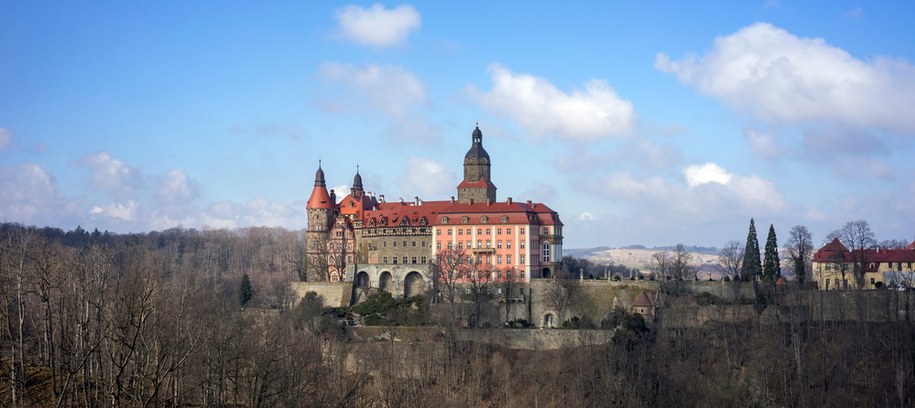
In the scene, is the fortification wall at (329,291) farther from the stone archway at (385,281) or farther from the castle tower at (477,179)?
the castle tower at (477,179)

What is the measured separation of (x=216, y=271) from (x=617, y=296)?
60556mm

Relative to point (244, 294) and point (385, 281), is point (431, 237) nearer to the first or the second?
point (385, 281)

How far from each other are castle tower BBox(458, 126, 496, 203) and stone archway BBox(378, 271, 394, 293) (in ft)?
28.2

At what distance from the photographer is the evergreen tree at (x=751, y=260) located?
69.9m

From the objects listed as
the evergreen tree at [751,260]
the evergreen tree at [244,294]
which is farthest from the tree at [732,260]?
the evergreen tree at [244,294]

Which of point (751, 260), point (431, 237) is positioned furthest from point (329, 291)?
point (751, 260)

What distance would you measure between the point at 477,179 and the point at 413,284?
1012 centimetres

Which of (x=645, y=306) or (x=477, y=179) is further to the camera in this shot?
(x=477, y=179)

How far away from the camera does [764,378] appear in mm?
57531

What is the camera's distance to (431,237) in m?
78.3

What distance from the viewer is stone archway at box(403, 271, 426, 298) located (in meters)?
75.6

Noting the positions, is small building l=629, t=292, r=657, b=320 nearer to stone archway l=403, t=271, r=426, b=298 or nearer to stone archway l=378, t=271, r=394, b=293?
stone archway l=403, t=271, r=426, b=298

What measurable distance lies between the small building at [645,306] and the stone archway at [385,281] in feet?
63.8

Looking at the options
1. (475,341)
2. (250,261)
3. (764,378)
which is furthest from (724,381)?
(250,261)
